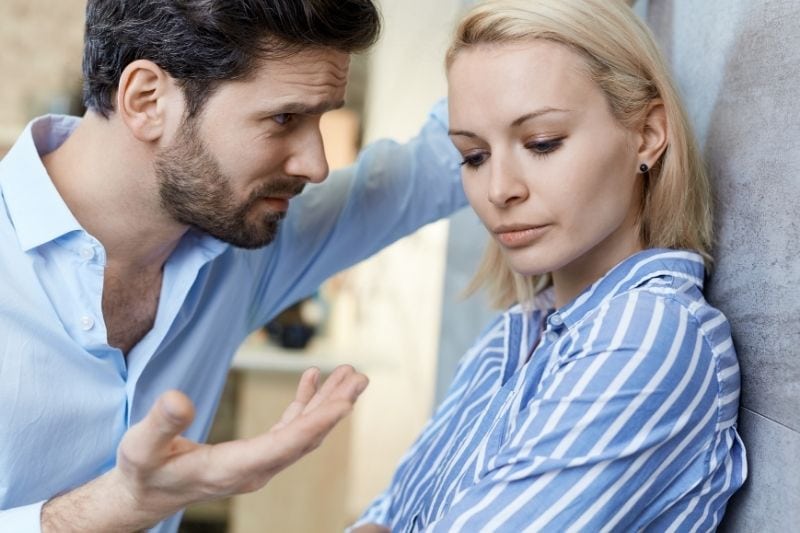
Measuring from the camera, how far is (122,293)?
63.9 inches

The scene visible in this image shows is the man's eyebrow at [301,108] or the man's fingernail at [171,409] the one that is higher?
the man's eyebrow at [301,108]

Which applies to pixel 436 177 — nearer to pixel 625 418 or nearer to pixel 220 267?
pixel 220 267

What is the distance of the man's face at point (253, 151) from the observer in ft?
4.89

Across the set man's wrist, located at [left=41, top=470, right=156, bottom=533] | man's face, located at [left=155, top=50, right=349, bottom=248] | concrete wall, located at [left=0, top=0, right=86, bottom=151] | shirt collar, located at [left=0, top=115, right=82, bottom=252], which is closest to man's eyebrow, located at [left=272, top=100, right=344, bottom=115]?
man's face, located at [left=155, top=50, right=349, bottom=248]

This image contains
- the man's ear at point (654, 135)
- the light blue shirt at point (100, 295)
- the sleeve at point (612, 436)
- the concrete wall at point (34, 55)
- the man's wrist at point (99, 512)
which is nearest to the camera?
the sleeve at point (612, 436)

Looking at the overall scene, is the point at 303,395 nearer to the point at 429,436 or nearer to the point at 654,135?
the point at 429,436

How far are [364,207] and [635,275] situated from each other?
2.55 ft

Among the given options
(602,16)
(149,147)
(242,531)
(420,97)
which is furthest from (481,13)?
(242,531)

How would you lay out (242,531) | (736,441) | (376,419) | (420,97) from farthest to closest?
(376,419) < (242,531) < (420,97) < (736,441)

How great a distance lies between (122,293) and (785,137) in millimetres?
1115

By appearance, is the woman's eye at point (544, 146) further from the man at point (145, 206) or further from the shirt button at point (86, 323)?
the shirt button at point (86, 323)

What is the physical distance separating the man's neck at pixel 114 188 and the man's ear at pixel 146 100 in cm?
4

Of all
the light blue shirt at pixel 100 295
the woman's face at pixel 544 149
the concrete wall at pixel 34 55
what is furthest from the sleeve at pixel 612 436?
the concrete wall at pixel 34 55

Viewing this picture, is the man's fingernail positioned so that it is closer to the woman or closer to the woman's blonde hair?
the woman
